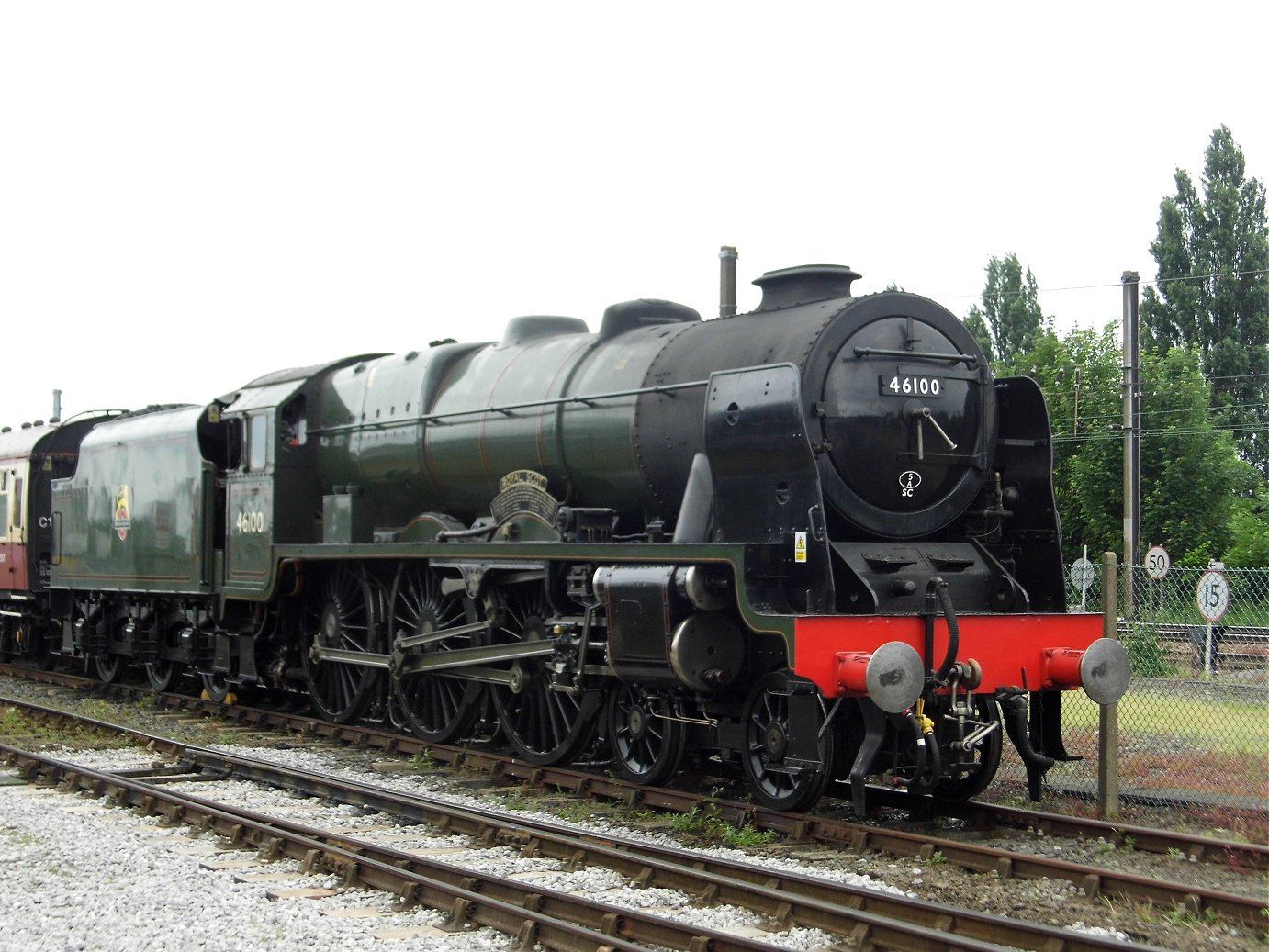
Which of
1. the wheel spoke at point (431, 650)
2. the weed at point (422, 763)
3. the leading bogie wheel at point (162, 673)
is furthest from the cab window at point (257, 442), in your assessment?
the weed at point (422, 763)

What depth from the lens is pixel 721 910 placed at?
6.30 meters

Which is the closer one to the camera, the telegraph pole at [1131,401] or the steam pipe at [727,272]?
the steam pipe at [727,272]

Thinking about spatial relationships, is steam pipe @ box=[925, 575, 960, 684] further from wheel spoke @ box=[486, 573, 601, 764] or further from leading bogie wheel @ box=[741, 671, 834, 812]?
wheel spoke @ box=[486, 573, 601, 764]

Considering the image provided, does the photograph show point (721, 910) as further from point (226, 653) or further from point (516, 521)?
point (226, 653)

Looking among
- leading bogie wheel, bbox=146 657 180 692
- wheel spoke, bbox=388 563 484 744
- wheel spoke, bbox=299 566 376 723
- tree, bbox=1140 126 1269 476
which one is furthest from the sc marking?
tree, bbox=1140 126 1269 476

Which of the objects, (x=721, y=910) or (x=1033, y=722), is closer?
(x=721, y=910)

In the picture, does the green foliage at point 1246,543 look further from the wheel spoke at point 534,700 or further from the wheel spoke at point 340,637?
the wheel spoke at point 534,700

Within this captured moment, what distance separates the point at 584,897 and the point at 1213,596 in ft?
28.4

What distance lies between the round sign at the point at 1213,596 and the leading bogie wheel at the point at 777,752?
6118 mm

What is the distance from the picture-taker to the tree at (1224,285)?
1439 inches

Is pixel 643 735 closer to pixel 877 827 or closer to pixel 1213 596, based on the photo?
pixel 877 827

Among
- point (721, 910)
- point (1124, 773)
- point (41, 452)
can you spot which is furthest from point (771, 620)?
point (41, 452)

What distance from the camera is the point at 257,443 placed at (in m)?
13.6

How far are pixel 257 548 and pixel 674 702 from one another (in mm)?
5870
